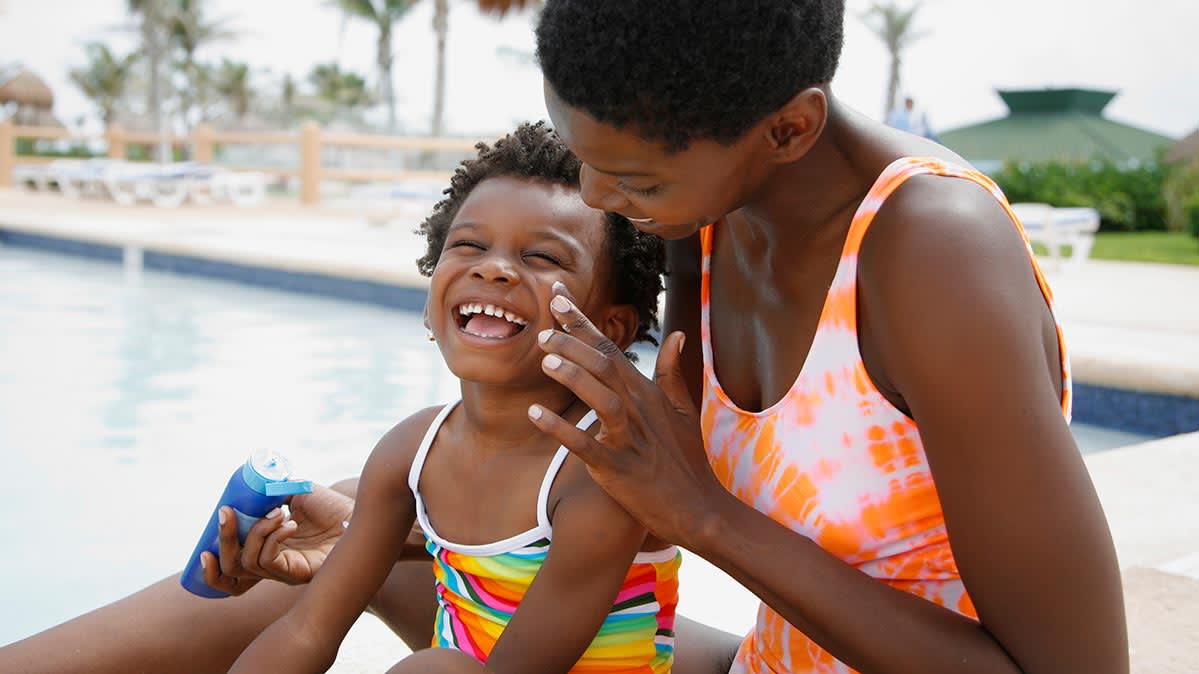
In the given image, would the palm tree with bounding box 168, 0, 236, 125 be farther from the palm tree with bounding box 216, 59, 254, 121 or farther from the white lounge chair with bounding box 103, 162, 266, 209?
the white lounge chair with bounding box 103, 162, 266, 209

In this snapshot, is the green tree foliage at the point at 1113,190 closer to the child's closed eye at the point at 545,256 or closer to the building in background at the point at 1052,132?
the building in background at the point at 1052,132

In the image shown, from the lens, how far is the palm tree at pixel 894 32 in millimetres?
50969

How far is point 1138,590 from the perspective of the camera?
2967 mm

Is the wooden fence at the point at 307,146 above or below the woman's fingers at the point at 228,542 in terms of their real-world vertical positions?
below

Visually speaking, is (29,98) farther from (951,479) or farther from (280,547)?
(951,479)

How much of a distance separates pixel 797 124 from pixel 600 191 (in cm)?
28

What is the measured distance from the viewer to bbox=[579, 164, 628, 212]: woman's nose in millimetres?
1590

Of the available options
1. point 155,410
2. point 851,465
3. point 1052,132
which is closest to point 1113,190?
point 1052,132

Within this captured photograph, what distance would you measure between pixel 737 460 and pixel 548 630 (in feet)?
1.30

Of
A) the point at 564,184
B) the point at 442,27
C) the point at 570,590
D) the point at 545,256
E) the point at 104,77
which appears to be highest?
the point at 442,27

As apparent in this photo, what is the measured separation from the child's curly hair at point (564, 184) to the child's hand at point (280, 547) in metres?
0.65

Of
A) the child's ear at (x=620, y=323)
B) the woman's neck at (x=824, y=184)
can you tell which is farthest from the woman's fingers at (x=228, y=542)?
the woman's neck at (x=824, y=184)

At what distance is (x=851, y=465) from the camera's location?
1623mm

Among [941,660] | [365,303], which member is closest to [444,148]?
[365,303]
